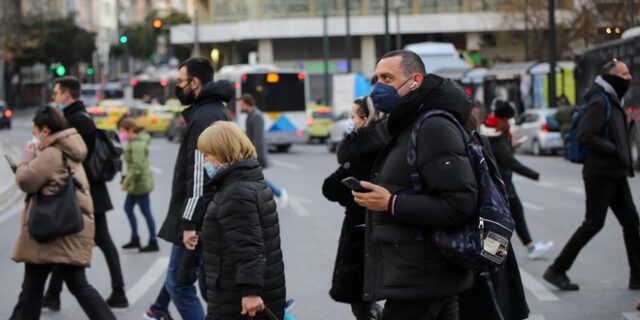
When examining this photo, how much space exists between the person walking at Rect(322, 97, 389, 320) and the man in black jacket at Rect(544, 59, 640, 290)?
2955 mm

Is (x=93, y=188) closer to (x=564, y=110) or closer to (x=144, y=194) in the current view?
(x=144, y=194)

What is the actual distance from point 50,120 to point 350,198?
219 centimetres

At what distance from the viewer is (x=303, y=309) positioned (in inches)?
353

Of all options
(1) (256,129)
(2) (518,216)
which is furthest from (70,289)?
(1) (256,129)

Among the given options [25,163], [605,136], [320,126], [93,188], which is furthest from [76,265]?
[320,126]

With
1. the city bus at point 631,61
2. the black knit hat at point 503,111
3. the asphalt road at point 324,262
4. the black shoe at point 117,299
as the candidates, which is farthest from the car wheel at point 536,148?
the black shoe at point 117,299

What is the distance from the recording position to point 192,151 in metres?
6.89

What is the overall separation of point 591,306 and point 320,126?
3384 centimetres

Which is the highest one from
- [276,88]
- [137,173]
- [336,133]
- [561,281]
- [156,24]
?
[156,24]

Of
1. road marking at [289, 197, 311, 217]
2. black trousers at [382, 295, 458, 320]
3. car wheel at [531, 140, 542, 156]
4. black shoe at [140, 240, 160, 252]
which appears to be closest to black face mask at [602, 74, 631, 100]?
black trousers at [382, 295, 458, 320]

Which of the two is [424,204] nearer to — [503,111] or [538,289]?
[538,289]

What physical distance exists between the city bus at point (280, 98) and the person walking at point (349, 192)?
28.6 meters

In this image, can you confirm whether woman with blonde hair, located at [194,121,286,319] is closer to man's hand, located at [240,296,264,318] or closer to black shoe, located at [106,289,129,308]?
man's hand, located at [240,296,264,318]

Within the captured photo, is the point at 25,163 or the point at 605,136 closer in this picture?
the point at 25,163
